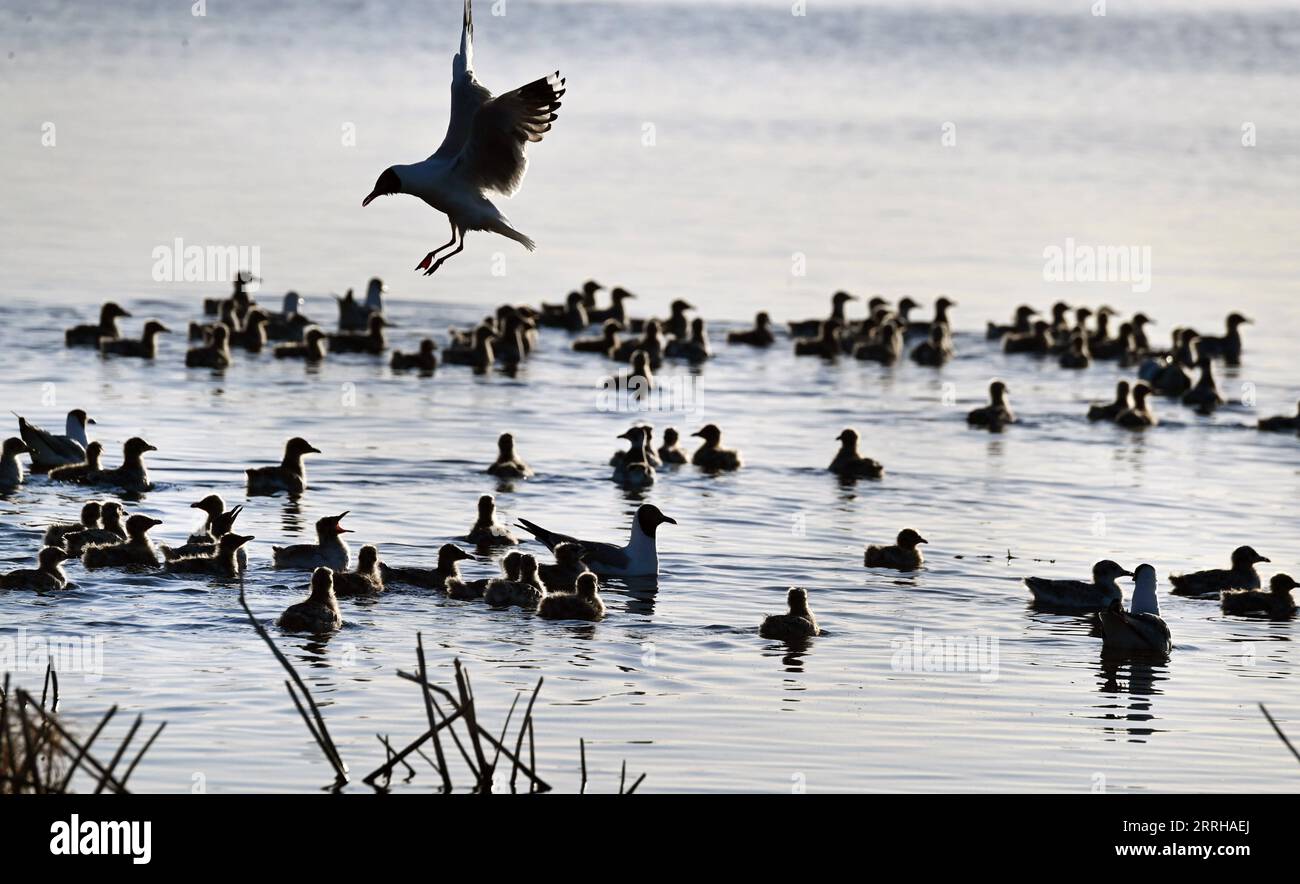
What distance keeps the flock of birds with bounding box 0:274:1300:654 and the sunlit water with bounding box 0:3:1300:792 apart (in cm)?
30

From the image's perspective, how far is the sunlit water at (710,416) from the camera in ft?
42.0

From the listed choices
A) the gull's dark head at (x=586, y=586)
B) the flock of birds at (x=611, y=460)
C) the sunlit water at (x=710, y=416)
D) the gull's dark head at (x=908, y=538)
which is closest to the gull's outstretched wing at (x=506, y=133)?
the flock of birds at (x=611, y=460)

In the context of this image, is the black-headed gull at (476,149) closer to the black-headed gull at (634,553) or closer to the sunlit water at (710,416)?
the sunlit water at (710,416)

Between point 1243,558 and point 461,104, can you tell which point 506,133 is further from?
point 1243,558

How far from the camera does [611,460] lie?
21969 millimetres

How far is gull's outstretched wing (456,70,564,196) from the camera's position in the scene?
35.8 ft

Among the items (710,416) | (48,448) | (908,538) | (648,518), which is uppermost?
(710,416)

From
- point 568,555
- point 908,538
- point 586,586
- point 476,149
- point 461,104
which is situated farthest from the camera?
point 908,538

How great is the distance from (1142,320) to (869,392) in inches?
231

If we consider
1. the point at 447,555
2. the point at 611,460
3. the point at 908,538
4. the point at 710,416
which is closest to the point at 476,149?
the point at 447,555

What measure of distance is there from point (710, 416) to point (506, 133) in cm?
1522

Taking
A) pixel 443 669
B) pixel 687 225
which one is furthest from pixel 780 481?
pixel 687 225
